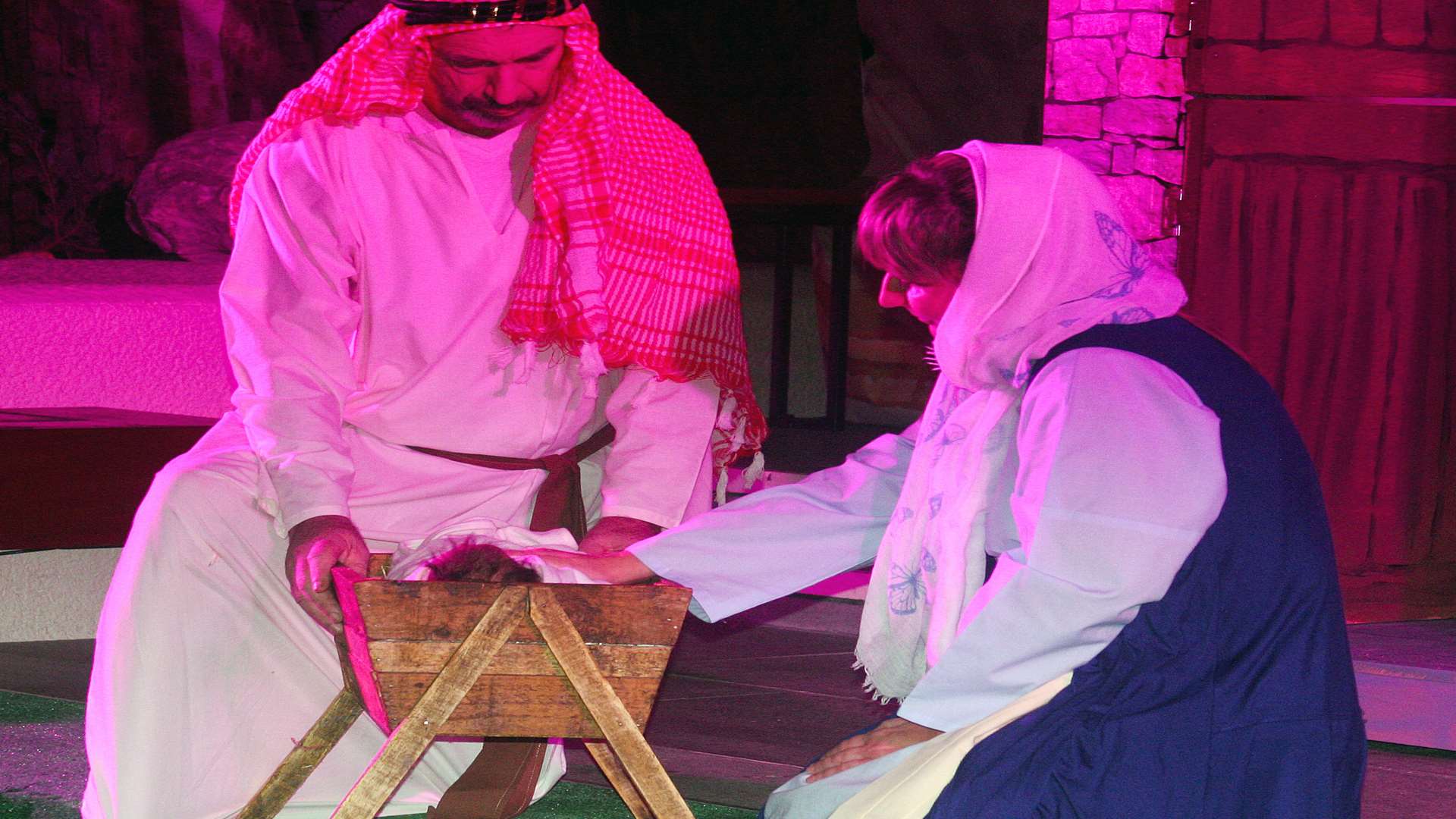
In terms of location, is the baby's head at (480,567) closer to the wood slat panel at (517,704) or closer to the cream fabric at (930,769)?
the wood slat panel at (517,704)

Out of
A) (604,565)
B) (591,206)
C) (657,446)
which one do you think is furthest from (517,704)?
(591,206)

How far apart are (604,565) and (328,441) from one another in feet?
2.11

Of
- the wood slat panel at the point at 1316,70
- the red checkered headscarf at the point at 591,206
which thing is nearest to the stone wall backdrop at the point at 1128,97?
the wood slat panel at the point at 1316,70

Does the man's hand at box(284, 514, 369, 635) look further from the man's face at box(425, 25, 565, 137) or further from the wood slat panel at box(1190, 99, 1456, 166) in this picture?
the wood slat panel at box(1190, 99, 1456, 166)

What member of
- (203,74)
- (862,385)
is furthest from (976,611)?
(203,74)

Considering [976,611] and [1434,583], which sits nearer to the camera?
[976,611]

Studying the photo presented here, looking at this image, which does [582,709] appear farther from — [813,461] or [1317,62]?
[813,461]

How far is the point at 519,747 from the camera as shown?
330 centimetres

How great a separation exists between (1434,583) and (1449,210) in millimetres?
1245

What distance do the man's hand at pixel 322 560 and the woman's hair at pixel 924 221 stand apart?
1.08 m

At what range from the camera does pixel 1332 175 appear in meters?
4.87

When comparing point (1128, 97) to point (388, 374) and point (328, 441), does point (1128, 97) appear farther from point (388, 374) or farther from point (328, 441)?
point (328, 441)

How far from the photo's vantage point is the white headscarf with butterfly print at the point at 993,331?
2.28m

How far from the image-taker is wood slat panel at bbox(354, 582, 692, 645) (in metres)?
2.13
